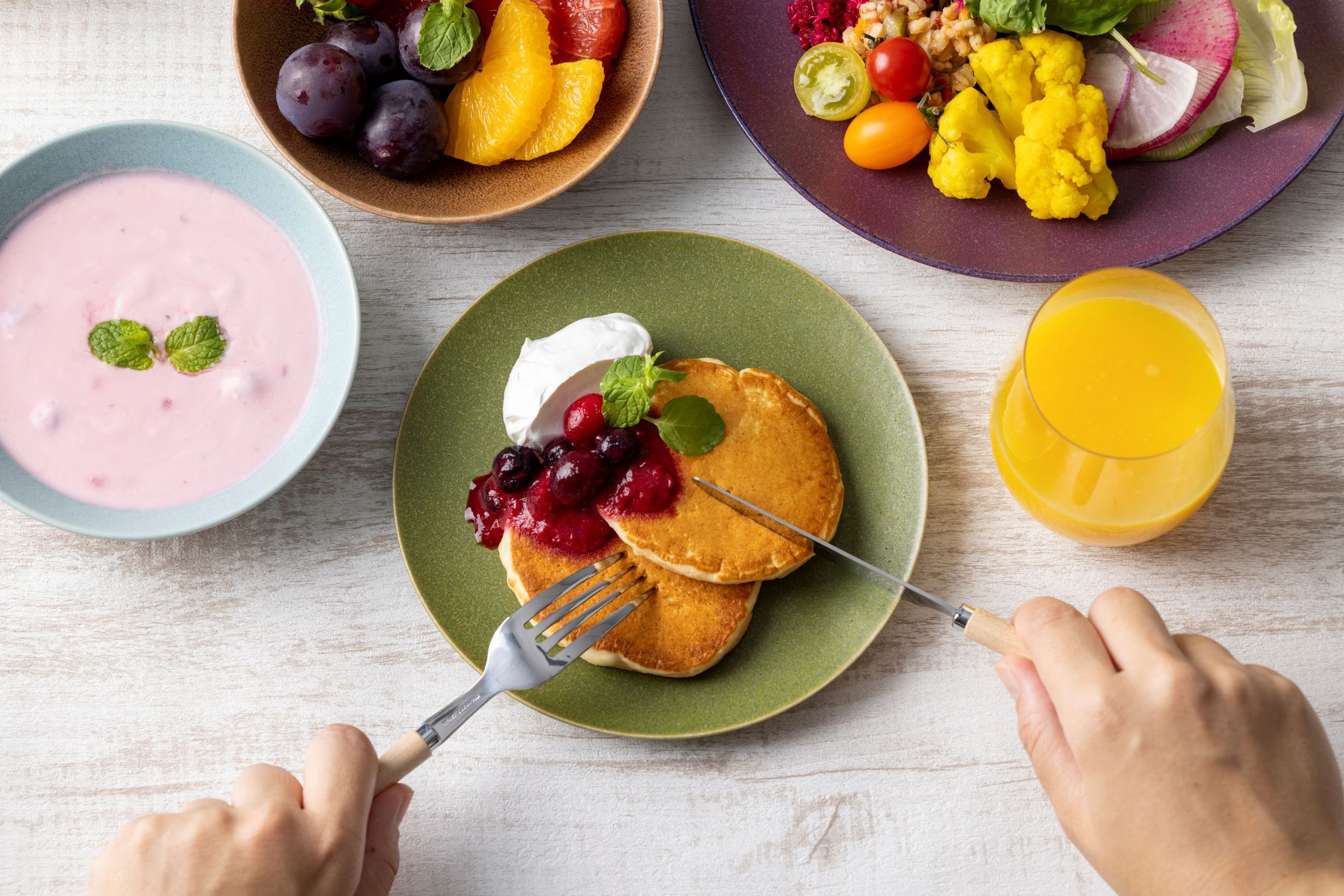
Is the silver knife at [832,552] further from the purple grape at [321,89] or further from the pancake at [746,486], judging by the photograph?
the purple grape at [321,89]

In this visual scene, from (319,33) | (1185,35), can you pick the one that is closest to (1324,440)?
(1185,35)

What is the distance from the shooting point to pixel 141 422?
169 cm

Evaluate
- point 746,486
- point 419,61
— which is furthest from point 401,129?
point 746,486

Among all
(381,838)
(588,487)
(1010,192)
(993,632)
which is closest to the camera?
(993,632)

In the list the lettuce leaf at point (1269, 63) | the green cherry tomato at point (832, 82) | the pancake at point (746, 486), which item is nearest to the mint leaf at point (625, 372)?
the pancake at point (746, 486)

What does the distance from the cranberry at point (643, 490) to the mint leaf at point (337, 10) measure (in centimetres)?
91

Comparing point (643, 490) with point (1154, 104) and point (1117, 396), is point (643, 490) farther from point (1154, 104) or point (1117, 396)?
point (1154, 104)

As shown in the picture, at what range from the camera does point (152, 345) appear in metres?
1.70

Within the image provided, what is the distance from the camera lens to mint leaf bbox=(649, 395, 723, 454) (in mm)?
1642

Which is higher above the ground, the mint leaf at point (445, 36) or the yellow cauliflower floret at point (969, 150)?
the mint leaf at point (445, 36)

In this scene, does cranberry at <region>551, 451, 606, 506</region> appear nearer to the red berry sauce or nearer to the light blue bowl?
the red berry sauce

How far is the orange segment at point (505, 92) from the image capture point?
172 cm

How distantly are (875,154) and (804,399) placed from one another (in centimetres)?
45

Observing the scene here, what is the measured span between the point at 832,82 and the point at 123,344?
4.20 ft
